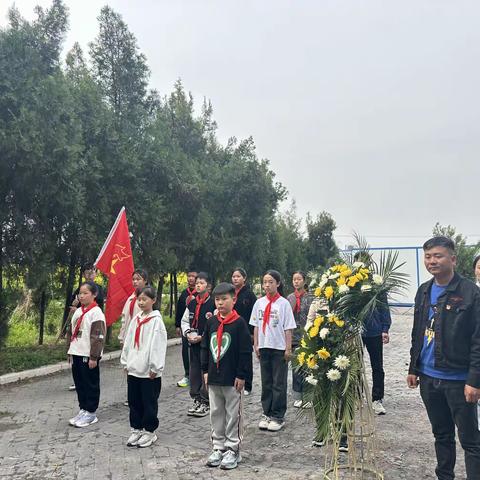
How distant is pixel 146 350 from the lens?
4.92m

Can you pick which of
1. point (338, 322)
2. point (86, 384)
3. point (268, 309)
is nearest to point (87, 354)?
point (86, 384)

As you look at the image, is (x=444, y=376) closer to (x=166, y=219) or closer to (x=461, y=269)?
(x=166, y=219)

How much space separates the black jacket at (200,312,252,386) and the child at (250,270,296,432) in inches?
35.9

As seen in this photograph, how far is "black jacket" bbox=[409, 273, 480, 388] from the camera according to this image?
3303mm

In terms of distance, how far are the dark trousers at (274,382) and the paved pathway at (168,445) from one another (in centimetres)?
25

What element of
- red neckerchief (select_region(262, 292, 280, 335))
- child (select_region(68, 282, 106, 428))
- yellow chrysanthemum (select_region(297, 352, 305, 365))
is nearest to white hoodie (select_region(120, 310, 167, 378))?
child (select_region(68, 282, 106, 428))

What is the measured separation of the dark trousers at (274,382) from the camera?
536cm

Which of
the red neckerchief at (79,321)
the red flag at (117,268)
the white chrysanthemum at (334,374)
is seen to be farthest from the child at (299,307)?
the red neckerchief at (79,321)

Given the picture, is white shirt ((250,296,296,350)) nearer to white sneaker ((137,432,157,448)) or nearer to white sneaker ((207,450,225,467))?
white sneaker ((207,450,225,467))

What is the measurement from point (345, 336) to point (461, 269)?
12.7 metres

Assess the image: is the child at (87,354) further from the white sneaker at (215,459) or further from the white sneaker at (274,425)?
the white sneaker at (274,425)

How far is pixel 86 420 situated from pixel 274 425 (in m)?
2.23

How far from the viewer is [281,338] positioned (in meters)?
5.41

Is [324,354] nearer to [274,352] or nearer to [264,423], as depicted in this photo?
[274,352]
